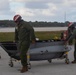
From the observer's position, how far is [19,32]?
11938 mm

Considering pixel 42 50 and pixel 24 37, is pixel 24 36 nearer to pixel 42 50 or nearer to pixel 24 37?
pixel 24 37

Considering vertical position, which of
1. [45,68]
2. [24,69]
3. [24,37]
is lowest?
[45,68]

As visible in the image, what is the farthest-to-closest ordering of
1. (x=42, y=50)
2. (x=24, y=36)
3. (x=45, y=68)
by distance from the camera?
(x=42, y=50), (x=45, y=68), (x=24, y=36)

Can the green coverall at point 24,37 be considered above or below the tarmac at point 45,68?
above

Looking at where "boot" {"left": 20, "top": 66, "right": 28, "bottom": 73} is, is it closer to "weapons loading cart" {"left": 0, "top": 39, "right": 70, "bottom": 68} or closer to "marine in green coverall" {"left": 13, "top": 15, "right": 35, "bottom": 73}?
"marine in green coverall" {"left": 13, "top": 15, "right": 35, "bottom": 73}

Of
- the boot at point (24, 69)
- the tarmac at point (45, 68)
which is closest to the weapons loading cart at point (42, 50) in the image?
the tarmac at point (45, 68)

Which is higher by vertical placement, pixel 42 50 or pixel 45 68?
pixel 42 50

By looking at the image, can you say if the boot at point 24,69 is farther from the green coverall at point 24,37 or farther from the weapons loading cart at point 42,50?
the weapons loading cart at point 42,50

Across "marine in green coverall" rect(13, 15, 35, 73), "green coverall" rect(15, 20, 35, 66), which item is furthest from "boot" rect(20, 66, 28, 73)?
"green coverall" rect(15, 20, 35, 66)

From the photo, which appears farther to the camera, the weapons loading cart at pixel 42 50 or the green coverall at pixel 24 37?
the weapons loading cart at pixel 42 50

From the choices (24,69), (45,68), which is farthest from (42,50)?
(24,69)

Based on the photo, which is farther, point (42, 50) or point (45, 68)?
point (42, 50)

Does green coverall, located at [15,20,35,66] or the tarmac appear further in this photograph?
green coverall, located at [15,20,35,66]

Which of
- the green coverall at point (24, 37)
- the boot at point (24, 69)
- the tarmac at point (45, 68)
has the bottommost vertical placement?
the tarmac at point (45, 68)
